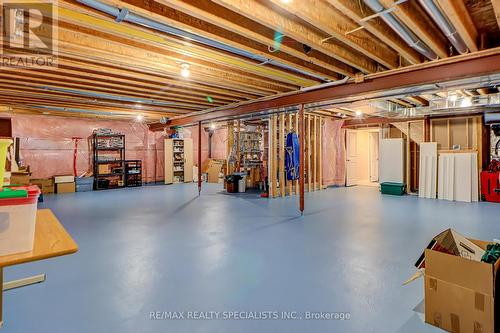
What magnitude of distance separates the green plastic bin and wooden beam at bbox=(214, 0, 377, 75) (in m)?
5.11

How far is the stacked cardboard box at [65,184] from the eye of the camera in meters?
8.59

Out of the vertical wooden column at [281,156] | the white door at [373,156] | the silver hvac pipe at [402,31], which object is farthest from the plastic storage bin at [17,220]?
the white door at [373,156]

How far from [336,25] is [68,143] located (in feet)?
31.4

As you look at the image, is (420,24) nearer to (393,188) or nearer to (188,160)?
(393,188)

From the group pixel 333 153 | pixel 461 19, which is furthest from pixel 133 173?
pixel 461 19

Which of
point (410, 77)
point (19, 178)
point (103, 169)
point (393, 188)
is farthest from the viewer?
point (103, 169)

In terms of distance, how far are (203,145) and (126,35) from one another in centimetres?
991

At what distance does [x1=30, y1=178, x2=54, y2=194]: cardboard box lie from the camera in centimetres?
824

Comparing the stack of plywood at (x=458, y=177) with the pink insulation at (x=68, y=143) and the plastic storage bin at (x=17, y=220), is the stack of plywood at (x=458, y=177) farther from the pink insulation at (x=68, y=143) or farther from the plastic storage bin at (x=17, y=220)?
the pink insulation at (x=68, y=143)

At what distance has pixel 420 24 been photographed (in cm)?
277

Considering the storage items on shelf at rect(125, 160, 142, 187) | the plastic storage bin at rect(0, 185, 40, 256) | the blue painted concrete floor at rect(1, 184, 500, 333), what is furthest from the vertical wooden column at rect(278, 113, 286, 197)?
the plastic storage bin at rect(0, 185, 40, 256)

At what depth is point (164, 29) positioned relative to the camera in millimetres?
2750

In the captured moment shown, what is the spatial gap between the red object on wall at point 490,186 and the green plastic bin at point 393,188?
177cm

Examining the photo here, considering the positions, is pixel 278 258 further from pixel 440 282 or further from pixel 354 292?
pixel 440 282
